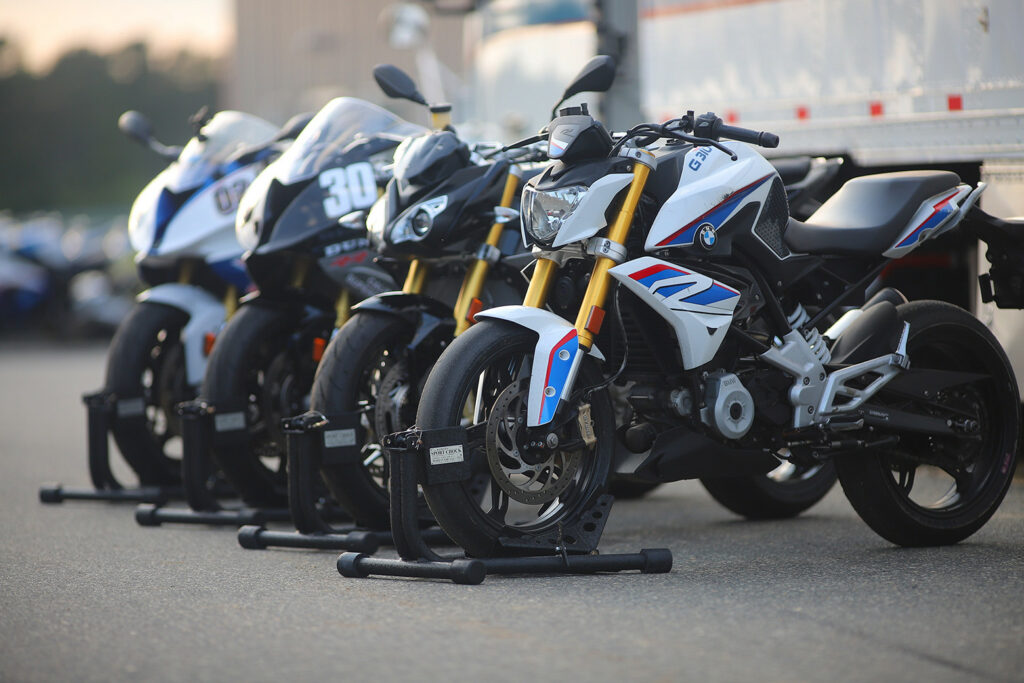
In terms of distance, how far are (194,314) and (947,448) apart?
12.6ft

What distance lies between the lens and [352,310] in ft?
19.2

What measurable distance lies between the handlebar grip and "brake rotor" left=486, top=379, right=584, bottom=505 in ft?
3.81

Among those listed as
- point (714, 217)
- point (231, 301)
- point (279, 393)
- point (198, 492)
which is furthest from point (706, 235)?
point (231, 301)

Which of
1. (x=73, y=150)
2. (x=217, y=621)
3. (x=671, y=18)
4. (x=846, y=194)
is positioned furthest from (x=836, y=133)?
(x=73, y=150)

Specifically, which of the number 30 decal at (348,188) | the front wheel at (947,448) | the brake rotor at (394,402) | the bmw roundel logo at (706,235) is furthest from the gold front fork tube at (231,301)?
the front wheel at (947,448)

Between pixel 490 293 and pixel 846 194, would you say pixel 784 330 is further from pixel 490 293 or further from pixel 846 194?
pixel 490 293

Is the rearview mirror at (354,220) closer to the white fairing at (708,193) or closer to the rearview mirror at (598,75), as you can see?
Result: the rearview mirror at (598,75)

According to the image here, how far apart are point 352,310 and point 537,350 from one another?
117cm

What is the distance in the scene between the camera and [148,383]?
25.6 feet

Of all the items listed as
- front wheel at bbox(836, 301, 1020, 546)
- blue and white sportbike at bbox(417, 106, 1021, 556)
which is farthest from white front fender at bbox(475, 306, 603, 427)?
front wheel at bbox(836, 301, 1020, 546)

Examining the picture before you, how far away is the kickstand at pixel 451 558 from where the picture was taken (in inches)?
194

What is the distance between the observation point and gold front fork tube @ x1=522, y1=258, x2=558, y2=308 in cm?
524

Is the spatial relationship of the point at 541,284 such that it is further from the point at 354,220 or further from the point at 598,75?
the point at 354,220

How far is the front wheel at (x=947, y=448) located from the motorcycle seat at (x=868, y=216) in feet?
1.07
